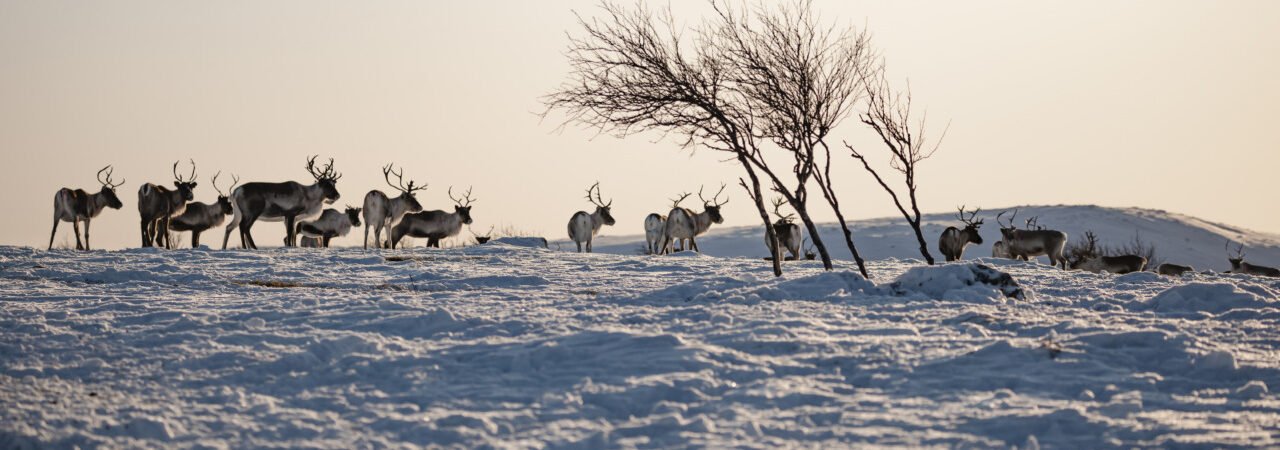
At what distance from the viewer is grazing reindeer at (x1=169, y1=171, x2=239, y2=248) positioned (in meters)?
26.6

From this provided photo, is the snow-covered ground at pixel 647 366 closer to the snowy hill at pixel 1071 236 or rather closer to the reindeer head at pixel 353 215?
the reindeer head at pixel 353 215

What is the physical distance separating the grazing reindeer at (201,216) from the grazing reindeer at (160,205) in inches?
60.7

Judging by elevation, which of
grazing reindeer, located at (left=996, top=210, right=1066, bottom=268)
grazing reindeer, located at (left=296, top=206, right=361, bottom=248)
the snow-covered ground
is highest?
grazing reindeer, located at (left=296, top=206, right=361, bottom=248)

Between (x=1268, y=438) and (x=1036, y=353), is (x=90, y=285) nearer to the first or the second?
(x=1036, y=353)

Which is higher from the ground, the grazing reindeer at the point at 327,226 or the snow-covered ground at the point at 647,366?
the grazing reindeer at the point at 327,226

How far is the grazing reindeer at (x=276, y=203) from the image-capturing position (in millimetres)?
23438

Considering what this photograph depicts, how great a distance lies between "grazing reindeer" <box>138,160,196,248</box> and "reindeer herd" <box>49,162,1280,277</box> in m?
0.02

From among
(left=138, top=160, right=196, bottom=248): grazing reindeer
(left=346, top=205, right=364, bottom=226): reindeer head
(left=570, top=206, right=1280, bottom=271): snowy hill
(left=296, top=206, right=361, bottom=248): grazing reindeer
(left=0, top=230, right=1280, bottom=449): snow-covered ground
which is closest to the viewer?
(left=0, top=230, right=1280, bottom=449): snow-covered ground

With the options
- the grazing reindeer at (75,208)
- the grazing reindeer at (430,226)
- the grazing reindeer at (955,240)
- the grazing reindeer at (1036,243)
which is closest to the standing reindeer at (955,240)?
the grazing reindeer at (955,240)

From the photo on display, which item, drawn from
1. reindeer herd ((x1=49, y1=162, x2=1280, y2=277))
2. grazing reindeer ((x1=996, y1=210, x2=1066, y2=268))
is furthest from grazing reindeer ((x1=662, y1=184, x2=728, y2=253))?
grazing reindeer ((x1=996, y1=210, x2=1066, y2=268))

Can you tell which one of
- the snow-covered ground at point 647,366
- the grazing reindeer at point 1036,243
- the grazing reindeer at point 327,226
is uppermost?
the grazing reindeer at point 327,226

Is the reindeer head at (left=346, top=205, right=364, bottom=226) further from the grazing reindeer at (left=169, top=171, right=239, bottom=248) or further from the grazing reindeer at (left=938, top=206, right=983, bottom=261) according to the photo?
the grazing reindeer at (left=938, top=206, right=983, bottom=261)

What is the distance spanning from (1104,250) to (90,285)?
104 feet

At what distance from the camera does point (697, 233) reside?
1119 inches
